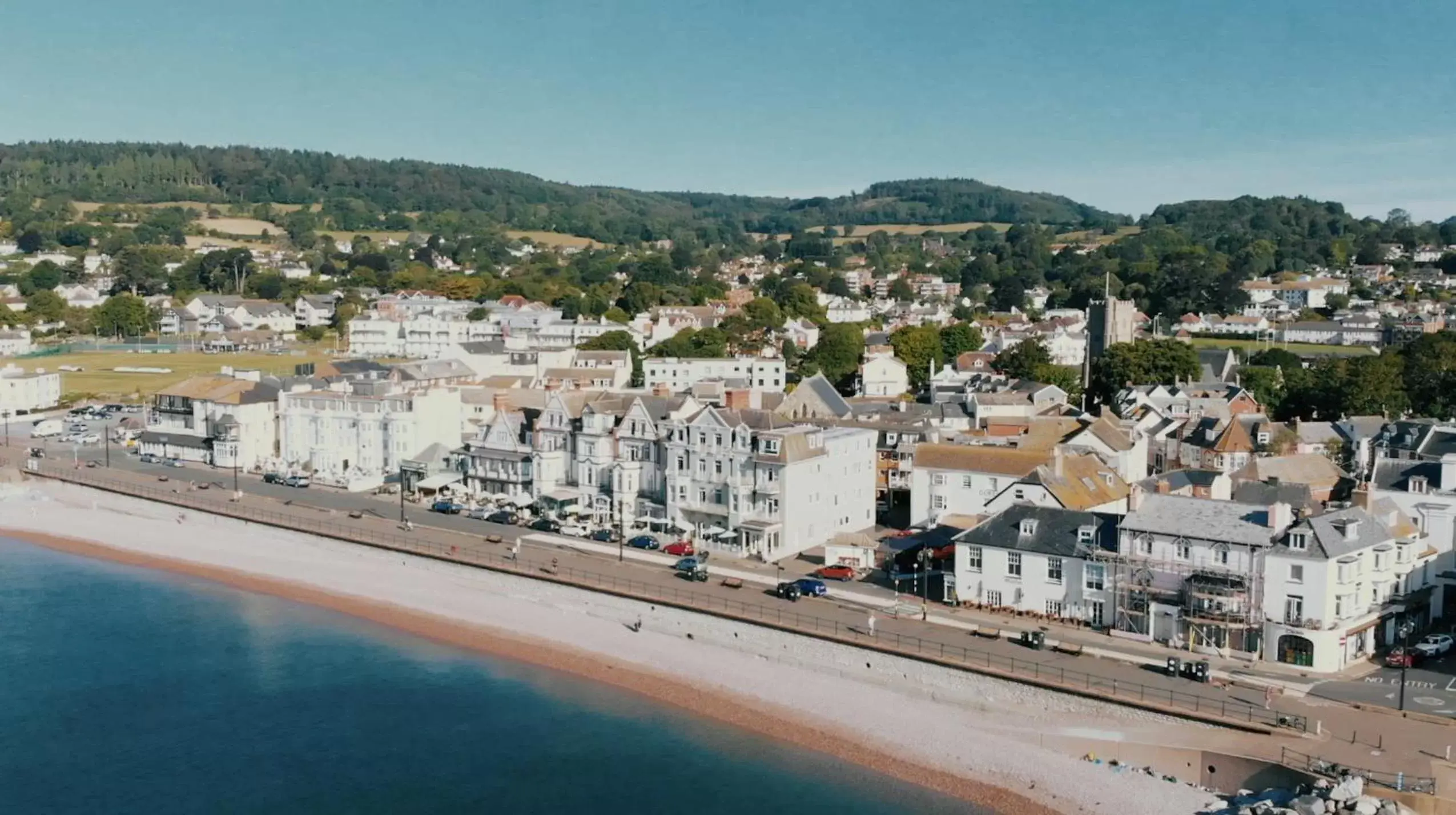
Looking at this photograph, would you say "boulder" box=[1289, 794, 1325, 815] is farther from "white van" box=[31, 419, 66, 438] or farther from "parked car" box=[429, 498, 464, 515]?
"white van" box=[31, 419, 66, 438]

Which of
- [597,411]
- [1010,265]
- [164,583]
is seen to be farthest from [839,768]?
[1010,265]

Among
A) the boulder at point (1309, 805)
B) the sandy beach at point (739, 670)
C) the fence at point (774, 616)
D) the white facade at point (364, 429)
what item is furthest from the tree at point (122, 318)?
the boulder at point (1309, 805)

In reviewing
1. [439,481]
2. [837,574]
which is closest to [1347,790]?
[837,574]

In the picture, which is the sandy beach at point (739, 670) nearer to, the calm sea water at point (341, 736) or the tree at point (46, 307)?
the calm sea water at point (341, 736)

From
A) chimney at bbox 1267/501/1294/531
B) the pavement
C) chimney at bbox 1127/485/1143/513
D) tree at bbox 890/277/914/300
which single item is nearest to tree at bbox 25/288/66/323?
the pavement

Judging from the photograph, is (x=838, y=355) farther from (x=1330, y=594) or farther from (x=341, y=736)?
(x=341, y=736)

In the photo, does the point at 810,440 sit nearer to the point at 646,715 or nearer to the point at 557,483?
the point at 557,483
